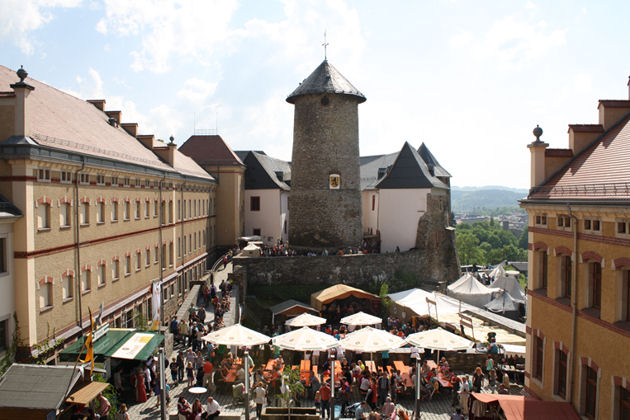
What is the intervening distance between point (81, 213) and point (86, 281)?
2770mm

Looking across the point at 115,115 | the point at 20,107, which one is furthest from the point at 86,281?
the point at 115,115

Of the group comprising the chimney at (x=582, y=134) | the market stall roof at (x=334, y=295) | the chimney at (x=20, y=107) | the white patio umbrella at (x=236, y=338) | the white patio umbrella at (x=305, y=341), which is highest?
the chimney at (x=20, y=107)

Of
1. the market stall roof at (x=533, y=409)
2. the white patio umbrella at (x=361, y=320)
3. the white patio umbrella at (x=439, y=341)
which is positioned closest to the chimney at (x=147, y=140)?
the white patio umbrella at (x=361, y=320)

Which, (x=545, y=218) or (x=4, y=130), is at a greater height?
(x=4, y=130)

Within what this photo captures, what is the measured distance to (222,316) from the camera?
96.4ft

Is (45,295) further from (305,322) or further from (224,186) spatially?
(224,186)

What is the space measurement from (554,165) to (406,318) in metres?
15.6

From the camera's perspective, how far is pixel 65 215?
818 inches

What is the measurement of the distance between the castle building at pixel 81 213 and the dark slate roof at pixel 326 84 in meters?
13.5

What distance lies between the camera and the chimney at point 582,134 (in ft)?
61.5

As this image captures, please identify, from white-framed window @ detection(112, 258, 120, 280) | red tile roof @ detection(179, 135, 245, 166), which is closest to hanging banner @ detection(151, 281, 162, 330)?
white-framed window @ detection(112, 258, 120, 280)

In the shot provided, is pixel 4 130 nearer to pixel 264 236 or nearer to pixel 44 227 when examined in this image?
pixel 44 227

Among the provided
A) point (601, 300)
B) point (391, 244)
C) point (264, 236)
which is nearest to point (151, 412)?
point (601, 300)

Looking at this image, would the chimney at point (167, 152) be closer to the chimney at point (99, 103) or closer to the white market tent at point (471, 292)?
the chimney at point (99, 103)
